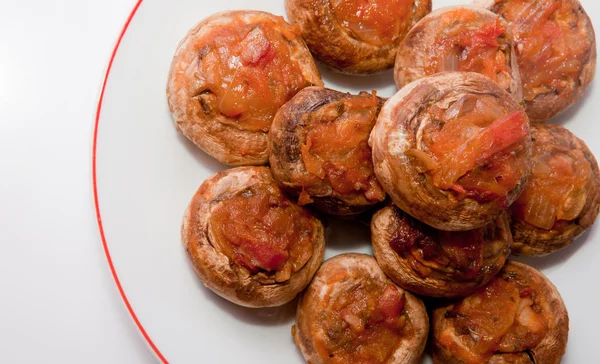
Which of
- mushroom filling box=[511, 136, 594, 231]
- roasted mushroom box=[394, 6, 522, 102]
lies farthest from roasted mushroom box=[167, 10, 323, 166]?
mushroom filling box=[511, 136, 594, 231]

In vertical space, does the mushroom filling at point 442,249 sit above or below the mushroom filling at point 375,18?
below

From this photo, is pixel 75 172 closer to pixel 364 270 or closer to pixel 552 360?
pixel 364 270

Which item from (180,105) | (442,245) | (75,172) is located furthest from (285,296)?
(75,172)

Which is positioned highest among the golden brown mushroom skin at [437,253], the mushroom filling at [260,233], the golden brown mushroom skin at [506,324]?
the mushroom filling at [260,233]

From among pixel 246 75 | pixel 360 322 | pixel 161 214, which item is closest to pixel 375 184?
→ pixel 360 322

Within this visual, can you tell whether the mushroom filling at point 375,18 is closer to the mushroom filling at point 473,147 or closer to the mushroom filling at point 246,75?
the mushroom filling at point 246,75

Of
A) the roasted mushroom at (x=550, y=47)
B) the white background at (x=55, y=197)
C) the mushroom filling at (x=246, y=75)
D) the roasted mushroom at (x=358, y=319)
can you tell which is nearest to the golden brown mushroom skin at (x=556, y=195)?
the roasted mushroom at (x=550, y=47)

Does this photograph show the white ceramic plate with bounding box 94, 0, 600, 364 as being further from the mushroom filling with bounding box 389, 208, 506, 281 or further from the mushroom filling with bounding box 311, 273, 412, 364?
the mushroom filling with bounding box 389, 208, 506, 281

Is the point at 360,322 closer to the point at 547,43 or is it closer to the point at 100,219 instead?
the point at 100,219
